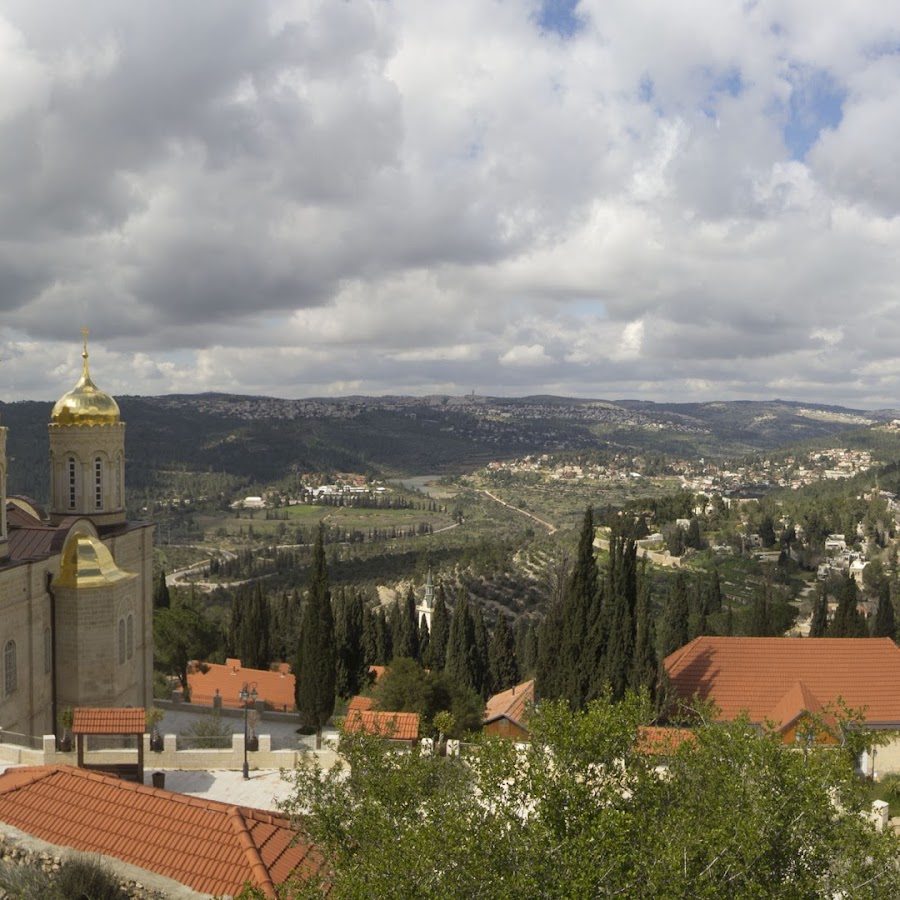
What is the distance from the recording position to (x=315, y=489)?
614 ft

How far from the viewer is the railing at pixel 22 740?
17.7 m

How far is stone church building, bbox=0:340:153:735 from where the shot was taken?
19.0 m

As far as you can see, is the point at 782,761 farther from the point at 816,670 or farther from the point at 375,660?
the point at 375,660

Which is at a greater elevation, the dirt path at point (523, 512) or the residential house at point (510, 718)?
the residential house at point (510, 718)

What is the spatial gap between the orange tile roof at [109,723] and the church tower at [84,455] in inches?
330

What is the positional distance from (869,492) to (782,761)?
106 metres

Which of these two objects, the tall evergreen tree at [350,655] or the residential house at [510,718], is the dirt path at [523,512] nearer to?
the tall evergreen tree at [350,655]

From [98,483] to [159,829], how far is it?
1431cm

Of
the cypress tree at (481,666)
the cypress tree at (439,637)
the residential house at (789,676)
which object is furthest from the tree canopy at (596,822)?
the cypress tree at (439,637)

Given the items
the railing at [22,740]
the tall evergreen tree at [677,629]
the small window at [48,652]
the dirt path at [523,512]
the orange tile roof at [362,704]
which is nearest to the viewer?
the railing at [22,740]

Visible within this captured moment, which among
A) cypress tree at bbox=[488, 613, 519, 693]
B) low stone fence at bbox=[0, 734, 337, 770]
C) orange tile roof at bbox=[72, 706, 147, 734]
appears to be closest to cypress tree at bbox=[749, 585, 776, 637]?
cypress tree at bbox=[488, 613, 519, 693]

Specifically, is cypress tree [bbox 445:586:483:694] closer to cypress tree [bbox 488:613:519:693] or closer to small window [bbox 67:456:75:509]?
cypress tree [bbox 488:613:519:693]

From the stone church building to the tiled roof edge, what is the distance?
378 inches

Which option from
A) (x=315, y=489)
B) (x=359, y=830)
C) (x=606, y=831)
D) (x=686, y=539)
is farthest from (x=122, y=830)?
(x=315, y=489)
